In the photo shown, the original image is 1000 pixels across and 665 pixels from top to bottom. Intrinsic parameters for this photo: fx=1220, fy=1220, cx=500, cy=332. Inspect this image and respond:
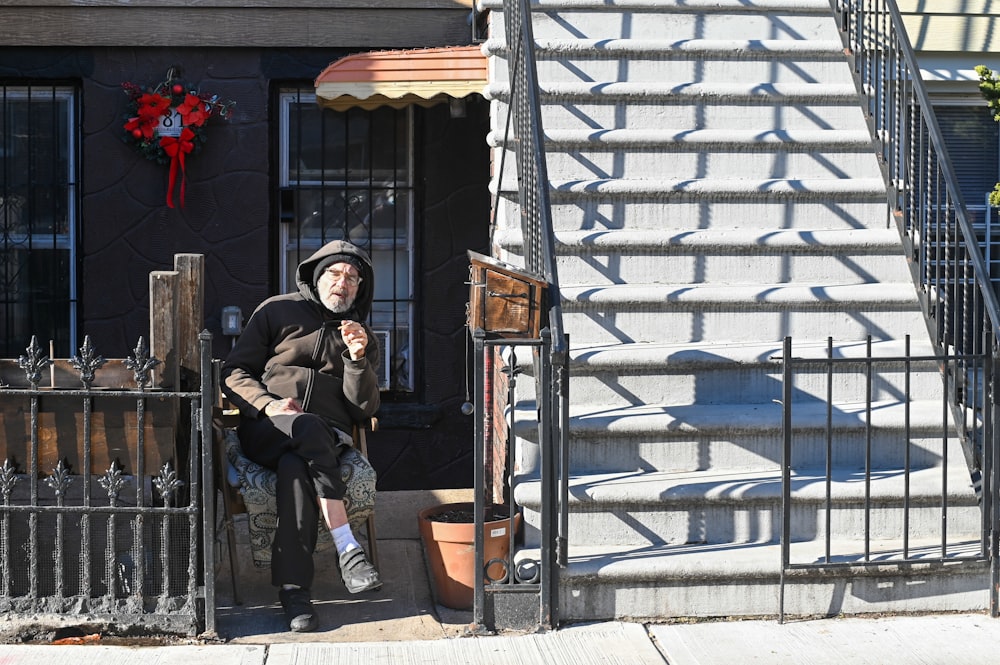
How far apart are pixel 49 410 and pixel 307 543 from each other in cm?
105

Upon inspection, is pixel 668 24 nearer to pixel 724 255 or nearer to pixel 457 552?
pixel 724 255

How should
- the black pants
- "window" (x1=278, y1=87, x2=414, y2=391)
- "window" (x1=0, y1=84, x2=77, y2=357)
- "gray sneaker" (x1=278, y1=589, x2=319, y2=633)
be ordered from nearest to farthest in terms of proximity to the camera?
"gray sneaker" (x1=278, y1=589, x2=319, y2=633) < the black pants < "window" (x1=0, y1=84, x2=77, y2=357) < "window" (x1=278, y1=87, x2=414, y2=391)

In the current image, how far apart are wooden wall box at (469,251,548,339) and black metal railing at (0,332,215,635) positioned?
1.01 meters

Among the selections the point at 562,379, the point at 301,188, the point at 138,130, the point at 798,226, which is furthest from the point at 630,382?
the point at 138,130

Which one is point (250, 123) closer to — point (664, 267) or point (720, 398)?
point (664, 267)

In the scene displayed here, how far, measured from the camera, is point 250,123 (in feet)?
23.0

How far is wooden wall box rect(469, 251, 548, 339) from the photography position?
451cm

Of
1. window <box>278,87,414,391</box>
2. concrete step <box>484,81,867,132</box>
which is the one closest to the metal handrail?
concrete step <box>484,81,867,132</box>

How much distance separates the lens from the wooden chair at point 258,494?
471 cm

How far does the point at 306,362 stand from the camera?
5.01m

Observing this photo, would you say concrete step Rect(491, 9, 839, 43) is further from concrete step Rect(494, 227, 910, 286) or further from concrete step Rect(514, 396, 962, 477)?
concrete step Rect(514, 396, 962, 477)

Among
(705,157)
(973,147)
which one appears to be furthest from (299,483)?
(973,147)

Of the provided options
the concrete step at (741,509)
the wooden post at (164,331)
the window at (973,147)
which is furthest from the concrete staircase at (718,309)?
the window at (973,147)


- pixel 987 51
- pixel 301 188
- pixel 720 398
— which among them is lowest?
pixel 720 398
